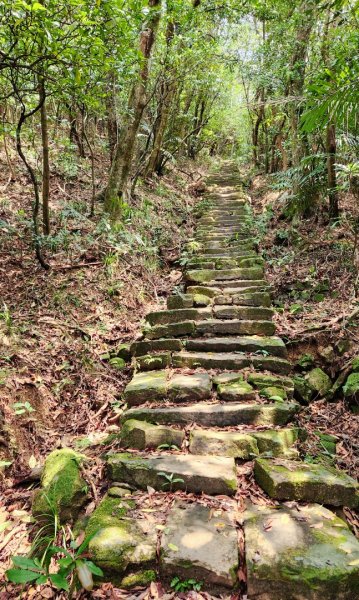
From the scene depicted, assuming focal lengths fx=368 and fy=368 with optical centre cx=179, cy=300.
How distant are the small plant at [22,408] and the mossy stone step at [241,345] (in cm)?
176

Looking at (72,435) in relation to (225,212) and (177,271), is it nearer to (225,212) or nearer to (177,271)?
(177,271)

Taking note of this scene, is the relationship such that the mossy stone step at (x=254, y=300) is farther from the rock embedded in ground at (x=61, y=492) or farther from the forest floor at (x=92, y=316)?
the rock embedded in ground at (x=61, y=492)

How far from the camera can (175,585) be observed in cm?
192

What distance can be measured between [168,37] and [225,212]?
13.6 ft

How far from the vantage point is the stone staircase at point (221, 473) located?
6.29 feet

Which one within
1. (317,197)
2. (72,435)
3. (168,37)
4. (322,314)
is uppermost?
(168,37)

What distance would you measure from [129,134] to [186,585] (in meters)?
6.35

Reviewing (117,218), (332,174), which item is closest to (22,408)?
(117,218)

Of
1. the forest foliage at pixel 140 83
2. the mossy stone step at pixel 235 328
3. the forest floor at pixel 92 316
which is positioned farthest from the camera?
the mossy stone step at pixel 235 328

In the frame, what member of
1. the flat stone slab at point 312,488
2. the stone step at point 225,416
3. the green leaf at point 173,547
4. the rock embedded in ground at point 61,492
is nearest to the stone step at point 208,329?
the stone step at point 225,416

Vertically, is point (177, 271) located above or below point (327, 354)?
above

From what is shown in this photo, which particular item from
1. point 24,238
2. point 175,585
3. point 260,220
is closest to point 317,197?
point 260,220

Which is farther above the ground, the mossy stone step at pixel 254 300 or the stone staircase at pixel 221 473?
the mossy stone step at pixel 254 300

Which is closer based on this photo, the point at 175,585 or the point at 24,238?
the point at 175,585
